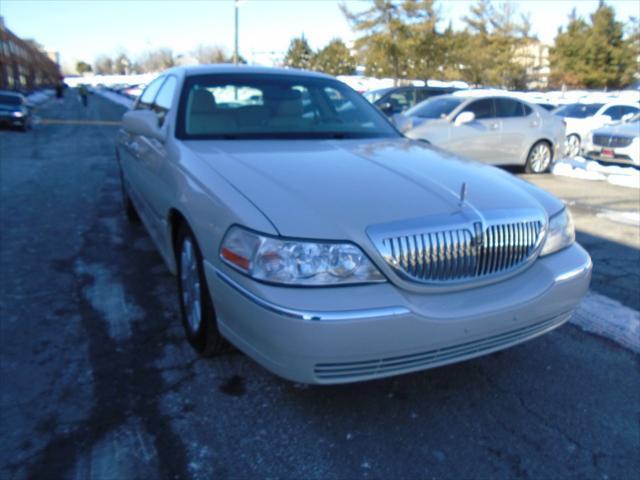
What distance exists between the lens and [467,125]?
987cm

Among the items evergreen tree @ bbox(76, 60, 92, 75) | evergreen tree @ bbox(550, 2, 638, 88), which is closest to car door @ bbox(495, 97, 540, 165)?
evergreen tree @ bbox(550, 2, 638, 88)

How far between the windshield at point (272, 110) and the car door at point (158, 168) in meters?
0.21

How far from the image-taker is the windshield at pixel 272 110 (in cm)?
360

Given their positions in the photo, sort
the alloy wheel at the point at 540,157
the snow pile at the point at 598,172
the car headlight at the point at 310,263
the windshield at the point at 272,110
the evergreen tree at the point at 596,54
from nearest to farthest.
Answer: the car headlight at the point at 310,263 → the windshield at the point at 272,110 → the snow pile at the point at 598,172 → the alloy wheel at the point at 540,157 → the evergreen tree at the point at 596,54

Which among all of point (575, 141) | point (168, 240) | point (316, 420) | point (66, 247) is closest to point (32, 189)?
point (66, 247)

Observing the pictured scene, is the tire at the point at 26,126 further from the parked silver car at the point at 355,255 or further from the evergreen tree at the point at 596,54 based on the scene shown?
the evergreen tree at the point at 596,54

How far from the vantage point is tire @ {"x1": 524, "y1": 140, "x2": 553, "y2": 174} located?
34.4 feet

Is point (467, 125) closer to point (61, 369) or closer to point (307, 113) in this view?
point (307, 113)

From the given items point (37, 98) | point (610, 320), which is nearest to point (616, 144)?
point (610, 320)

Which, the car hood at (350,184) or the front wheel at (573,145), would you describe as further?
the front wheel at (573,145)

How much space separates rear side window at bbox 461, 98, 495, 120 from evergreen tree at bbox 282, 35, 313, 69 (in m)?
50.0

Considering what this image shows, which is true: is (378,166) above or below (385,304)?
above

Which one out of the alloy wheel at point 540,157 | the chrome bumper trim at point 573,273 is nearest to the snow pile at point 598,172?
the alloy wheel at point 540,157

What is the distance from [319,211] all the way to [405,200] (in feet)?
1.39
